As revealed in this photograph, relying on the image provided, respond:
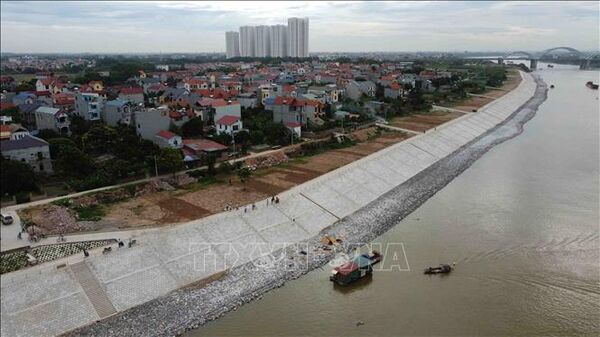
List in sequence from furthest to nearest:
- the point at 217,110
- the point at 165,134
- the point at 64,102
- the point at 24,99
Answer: the point at 217,110 < the point at 64,102 < the point at 24,99 < the point at 165,134

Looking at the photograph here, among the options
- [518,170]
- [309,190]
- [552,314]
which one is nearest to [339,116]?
[518,170]

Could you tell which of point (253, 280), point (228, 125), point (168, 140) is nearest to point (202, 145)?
point (168, 140)

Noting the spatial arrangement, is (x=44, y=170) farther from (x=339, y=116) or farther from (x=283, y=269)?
(x=339, y=116)

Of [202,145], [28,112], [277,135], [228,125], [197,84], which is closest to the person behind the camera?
[28,112]

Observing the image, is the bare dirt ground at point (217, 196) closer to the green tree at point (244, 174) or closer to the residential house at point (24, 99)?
the green tree at point (244, 174)

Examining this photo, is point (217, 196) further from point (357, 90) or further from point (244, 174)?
point (357, 90)

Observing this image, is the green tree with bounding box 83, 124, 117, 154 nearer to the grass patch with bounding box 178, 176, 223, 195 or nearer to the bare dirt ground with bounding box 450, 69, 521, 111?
the grass patch with bounding box 178, 176, 223, 195

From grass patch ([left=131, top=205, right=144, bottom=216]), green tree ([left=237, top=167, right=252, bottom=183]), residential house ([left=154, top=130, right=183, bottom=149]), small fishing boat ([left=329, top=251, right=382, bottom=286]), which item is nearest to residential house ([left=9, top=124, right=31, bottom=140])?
grass patch ([left=131, top=205, right=144, bottom=216])
